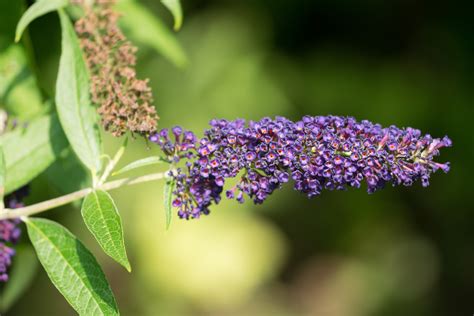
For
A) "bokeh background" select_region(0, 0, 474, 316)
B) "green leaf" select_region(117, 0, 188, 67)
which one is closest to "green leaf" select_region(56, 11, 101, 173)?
"green leaf" select_region(117, 0, 188, 67)

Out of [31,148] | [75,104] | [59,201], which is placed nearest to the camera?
[59,201]

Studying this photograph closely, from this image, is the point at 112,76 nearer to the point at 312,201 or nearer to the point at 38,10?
the point at 38,10

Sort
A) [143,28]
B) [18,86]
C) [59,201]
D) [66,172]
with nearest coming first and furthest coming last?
[59,201] → [66,172] → [18,86] → [143,28]

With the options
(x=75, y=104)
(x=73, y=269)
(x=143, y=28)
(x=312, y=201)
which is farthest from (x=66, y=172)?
(x=312, y=201)

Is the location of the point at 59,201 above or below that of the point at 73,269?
above

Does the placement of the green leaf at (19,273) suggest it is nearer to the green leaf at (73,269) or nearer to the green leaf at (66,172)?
→ the green leaf at (66,172)

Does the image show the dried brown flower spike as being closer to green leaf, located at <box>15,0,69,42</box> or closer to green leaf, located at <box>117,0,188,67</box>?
green leaf, located at <box>15,0,69,42</box>

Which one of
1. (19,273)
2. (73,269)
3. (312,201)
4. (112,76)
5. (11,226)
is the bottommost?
(312,201)

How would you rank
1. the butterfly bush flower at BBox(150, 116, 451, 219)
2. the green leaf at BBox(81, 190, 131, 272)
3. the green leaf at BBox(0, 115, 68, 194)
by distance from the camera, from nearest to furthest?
the green leaf at BBox(81, 190, 131, 272) → the butterfly bush flower at BBox(150, 116, 451, 219) → the green leaf at BBox(0, 115, 68, 194)

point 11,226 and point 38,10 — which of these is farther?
point 11,226
